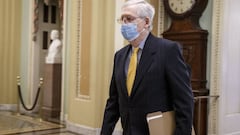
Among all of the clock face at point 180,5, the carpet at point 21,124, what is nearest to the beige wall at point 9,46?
the carpet at point 21,124

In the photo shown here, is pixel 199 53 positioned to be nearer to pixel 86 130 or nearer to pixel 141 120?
pixel 86 130

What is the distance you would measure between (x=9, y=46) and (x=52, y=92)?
87.3 inches

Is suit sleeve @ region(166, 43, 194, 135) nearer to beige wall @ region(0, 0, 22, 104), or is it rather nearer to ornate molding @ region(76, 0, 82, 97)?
ornate molding @ region(76, 0, 82, 97)

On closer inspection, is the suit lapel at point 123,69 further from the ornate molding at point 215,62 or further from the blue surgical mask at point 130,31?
the ornate molding at point 215,62

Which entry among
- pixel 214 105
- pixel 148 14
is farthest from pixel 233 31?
pixel 148 14

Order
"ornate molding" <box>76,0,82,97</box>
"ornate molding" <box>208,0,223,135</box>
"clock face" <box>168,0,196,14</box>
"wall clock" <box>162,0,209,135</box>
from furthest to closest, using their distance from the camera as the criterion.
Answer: "ornate molding" <box>76,0,82,97</box>, "clock face" <box>168,0,196,14</box>, "wall clock" <box>162,0,209,135</box>, "ornate molding" <box>208,0,223,135</box>

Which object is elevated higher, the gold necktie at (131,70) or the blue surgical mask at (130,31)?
the blue surgical mask at (130,31)

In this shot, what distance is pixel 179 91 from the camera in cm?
204

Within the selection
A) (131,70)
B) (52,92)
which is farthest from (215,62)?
(52,92)

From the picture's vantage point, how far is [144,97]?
2.08 meters

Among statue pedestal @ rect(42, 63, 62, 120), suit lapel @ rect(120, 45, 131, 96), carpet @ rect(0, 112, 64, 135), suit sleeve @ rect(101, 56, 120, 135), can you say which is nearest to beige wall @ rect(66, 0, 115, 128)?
carpet @ rect(0, 112, 64, 135)

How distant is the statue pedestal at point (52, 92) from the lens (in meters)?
7.98

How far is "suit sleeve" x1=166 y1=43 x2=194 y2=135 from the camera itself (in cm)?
203

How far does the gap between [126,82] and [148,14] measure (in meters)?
0.43
